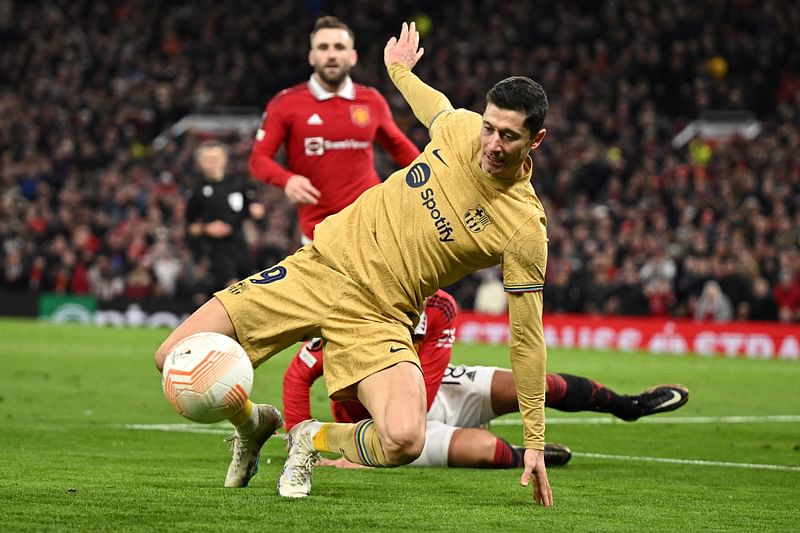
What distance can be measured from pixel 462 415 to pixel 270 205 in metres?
18.4

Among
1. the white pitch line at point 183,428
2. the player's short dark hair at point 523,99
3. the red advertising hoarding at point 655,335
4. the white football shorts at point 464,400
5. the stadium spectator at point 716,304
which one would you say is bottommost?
the red advertising hoarding at point 655,335

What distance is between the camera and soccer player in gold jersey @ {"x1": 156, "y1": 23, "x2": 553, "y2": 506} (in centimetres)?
576

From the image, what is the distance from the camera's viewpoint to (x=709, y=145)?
2695 centimetres

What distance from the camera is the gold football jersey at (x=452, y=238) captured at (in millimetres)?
5789

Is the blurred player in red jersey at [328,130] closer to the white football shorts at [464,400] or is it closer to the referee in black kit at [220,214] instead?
the white football shorts at [464,400]

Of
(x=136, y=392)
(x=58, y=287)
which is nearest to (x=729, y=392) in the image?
(x=136, y=392)

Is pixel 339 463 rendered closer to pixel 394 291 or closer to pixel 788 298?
pixel 394 291

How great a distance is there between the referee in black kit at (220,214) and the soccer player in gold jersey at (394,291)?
851 cm

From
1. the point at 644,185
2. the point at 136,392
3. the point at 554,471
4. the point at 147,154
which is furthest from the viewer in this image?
the point at 147,154

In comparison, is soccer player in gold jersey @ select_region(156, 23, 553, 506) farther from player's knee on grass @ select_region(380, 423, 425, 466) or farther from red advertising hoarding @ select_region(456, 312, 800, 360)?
red advertising hoarding @ select_region(456, 312, 800, 360)

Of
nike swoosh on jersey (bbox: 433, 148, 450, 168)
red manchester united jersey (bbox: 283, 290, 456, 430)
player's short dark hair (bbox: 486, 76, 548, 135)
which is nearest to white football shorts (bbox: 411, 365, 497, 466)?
red manchester united jersey (bbox: 283, 290, 456, 430)

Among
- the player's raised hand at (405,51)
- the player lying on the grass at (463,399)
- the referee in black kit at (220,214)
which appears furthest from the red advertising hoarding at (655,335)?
the player's raised hand at (405,51)

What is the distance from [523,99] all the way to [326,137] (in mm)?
3064

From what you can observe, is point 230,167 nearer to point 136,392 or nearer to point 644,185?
point 644,185
